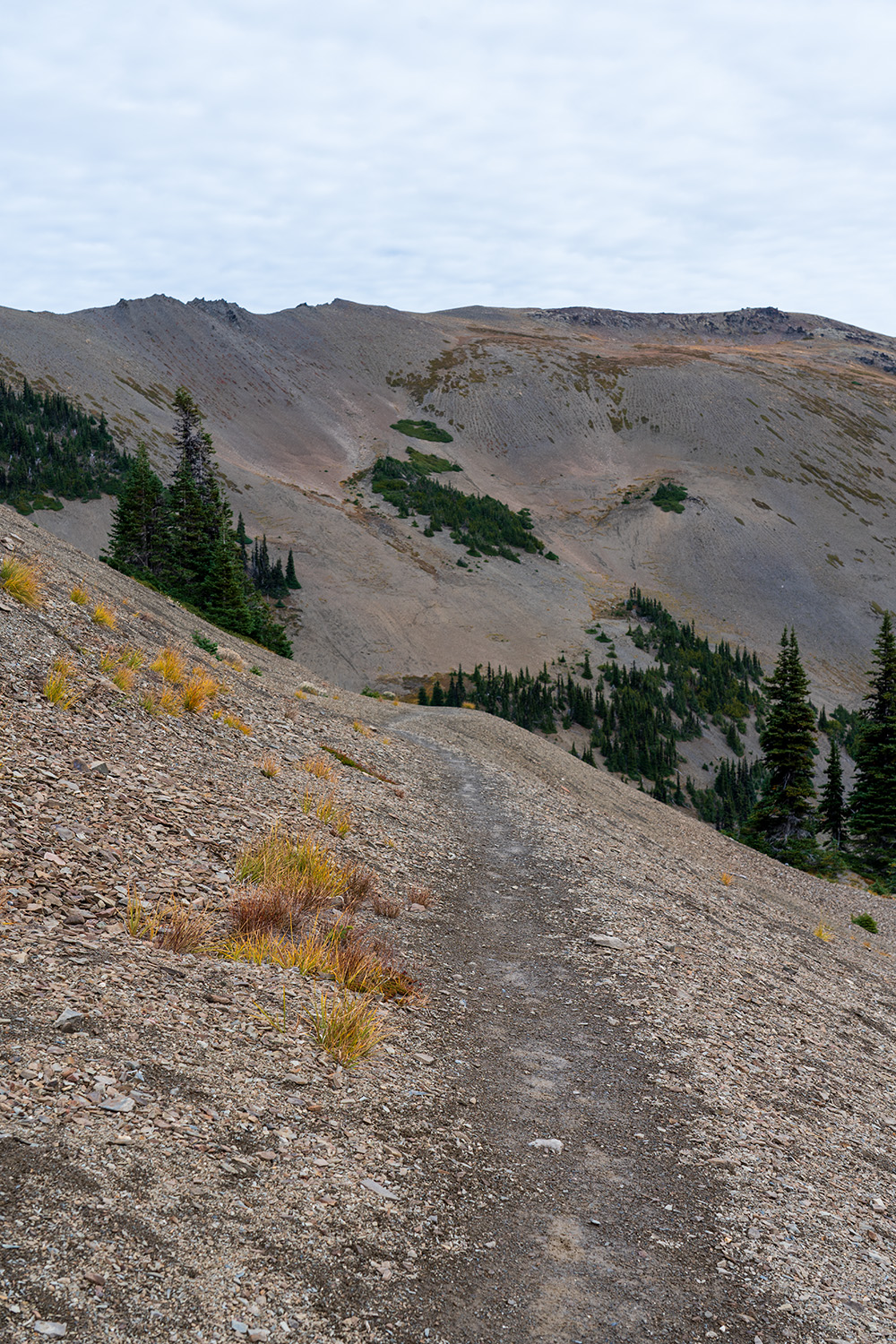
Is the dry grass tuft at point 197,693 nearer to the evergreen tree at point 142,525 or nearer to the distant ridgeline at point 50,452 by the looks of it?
the evergreen tree at point 142,525

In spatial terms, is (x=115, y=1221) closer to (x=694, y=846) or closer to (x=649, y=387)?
(x=694, y=846)

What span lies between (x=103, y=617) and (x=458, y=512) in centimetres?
10770

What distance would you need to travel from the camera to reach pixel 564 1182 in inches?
204

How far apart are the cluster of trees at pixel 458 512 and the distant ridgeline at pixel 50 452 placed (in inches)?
1695

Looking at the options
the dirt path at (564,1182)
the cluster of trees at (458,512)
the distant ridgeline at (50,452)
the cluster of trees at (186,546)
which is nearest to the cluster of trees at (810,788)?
the cluster of trees at (186,546)

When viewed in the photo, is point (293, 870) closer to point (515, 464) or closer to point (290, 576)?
point (290, 576)

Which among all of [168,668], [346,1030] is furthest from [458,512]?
[346,1030]

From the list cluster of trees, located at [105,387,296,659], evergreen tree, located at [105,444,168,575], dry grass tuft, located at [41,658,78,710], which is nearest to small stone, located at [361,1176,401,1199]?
dry grass tuft, located at [41,658,78,710]

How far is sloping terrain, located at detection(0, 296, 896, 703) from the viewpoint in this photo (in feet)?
323

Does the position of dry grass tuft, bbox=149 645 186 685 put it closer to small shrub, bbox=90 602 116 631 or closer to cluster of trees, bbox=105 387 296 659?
small shrub, bbox=90 602 116 631

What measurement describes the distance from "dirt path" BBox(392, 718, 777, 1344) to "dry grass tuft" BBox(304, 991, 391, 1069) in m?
0.87

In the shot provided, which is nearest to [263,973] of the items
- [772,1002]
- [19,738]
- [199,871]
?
[199,871]

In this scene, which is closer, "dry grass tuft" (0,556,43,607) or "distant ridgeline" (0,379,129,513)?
"dry grass tuft" (0,556,43,607)

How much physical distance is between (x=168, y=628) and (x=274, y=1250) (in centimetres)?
1871
